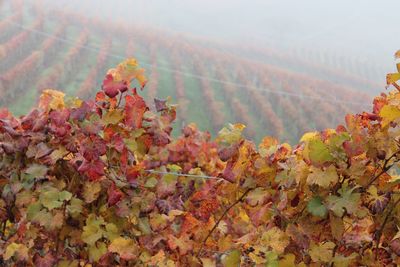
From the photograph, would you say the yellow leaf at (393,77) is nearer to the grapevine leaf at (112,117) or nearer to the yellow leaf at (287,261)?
the yellow leaf at (287,261)

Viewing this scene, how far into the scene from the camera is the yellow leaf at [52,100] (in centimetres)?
157

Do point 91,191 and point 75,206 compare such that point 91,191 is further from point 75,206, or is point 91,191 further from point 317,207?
point 317,207

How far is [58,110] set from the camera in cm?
151

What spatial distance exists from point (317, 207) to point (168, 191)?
A: 1.60 ft

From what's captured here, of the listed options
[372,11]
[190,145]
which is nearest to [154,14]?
[372,11]

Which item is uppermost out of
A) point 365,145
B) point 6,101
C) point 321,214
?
point 365,145

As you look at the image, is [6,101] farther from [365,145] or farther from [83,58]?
[365,145]

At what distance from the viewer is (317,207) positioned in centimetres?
118

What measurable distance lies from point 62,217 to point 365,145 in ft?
2.79

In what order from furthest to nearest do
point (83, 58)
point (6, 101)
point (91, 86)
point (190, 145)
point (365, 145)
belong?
1. point (83, 58)
2. point (91, 86)
3. point (6, 101)
4. point (190, 145)
5. point (365, 145)

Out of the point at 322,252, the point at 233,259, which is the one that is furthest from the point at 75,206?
the point at 322,252

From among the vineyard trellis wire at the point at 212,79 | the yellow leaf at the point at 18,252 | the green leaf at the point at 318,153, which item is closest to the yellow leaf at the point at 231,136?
the green leaf at the point at 318,153

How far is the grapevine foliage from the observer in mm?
1182

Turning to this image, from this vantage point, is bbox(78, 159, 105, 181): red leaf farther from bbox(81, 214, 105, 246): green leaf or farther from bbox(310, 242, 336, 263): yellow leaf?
bbox(310, 242, 336, 263): yellow leaf
